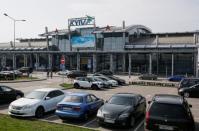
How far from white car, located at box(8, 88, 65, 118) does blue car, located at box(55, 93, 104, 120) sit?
4.83ft

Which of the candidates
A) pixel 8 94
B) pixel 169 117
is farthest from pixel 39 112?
pixel 169 117

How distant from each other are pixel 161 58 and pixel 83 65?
22.3m

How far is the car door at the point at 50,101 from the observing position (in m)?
17.4

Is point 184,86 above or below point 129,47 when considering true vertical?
below

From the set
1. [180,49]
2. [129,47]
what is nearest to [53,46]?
[129,47]

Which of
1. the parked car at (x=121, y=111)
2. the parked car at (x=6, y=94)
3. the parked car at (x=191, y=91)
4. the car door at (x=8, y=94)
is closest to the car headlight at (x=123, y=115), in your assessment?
the parked car at (x=121, y=111)

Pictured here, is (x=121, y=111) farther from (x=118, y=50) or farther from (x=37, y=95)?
(x=118, y=50)

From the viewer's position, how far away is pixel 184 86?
1176 inches

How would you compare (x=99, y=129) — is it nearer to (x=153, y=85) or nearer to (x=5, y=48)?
A: (x=153, y=85)

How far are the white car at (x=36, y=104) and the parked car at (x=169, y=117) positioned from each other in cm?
697

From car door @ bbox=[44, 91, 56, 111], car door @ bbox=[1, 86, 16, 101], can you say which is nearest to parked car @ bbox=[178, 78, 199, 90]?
car door @ bbox=[44, 91, 56, 111]

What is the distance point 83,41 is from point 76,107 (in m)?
66.6

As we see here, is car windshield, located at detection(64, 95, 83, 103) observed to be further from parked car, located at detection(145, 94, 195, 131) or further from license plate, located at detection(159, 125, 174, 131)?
license plate, located at detection(159, 125, 174, 131)

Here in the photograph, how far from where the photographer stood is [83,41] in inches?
3204
